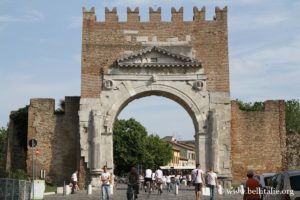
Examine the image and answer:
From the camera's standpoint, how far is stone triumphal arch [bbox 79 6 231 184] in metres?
27.5

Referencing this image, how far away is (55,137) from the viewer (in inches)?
1138

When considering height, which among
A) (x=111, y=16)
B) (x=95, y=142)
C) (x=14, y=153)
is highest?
(x=111, y=16)

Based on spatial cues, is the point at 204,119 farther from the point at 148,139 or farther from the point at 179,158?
the point at 179,158

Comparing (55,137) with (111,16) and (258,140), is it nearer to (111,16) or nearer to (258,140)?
(111,16)

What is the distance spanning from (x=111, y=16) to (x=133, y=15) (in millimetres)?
1126

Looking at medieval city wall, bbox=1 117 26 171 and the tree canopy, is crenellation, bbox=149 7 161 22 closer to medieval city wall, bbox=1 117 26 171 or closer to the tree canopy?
medieval city wall, bbox=1 117 26 171

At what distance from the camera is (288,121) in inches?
2009

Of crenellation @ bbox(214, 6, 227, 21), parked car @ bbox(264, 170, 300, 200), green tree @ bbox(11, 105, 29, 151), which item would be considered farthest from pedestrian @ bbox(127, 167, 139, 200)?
green tree @ bbox(11, 105, 29, 151)

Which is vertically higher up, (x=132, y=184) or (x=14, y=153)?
(x=14, y=153)

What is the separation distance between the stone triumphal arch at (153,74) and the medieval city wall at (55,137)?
138cm

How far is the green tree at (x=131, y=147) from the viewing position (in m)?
60.7

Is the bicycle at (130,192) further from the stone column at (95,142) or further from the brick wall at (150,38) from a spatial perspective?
the brick wall at (150,38)

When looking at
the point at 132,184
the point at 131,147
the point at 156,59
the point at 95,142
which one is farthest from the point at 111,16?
the point at 131,147

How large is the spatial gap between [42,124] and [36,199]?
11944 millimetres
